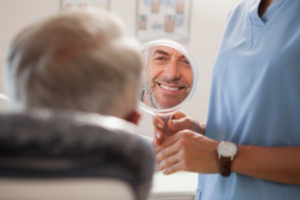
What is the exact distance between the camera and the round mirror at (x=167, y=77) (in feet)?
3.25

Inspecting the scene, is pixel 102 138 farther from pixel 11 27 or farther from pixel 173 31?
pixel 11 27

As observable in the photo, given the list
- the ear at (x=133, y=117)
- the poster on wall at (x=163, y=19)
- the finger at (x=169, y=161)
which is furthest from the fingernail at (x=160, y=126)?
the poster on wall at (x=163, y=19)

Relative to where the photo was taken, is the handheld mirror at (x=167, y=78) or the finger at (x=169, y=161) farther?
the handheld mirror at (x=167, y=78)

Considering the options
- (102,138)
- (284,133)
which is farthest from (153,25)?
(102,138)

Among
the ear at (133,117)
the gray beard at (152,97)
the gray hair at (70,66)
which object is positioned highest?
the gray hair at (70,66)

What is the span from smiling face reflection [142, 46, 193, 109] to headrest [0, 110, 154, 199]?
658mm

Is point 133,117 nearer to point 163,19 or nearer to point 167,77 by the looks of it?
point 167,77

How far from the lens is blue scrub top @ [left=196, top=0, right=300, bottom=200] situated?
2.65 ft

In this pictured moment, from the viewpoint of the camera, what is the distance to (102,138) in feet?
1.08

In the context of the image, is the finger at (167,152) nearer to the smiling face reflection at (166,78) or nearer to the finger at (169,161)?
the finger at (169,161)

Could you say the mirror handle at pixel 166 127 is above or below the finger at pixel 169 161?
above

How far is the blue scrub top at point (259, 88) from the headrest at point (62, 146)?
24.1 inches

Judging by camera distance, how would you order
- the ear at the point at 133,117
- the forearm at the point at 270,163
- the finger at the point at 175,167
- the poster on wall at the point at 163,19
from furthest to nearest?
the poster on wall at the point at 163,19, the finger at the point at 175,167, the forearm at the point at 270,163, the ear at the point at 133,117

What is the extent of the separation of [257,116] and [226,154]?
155 millimetres
